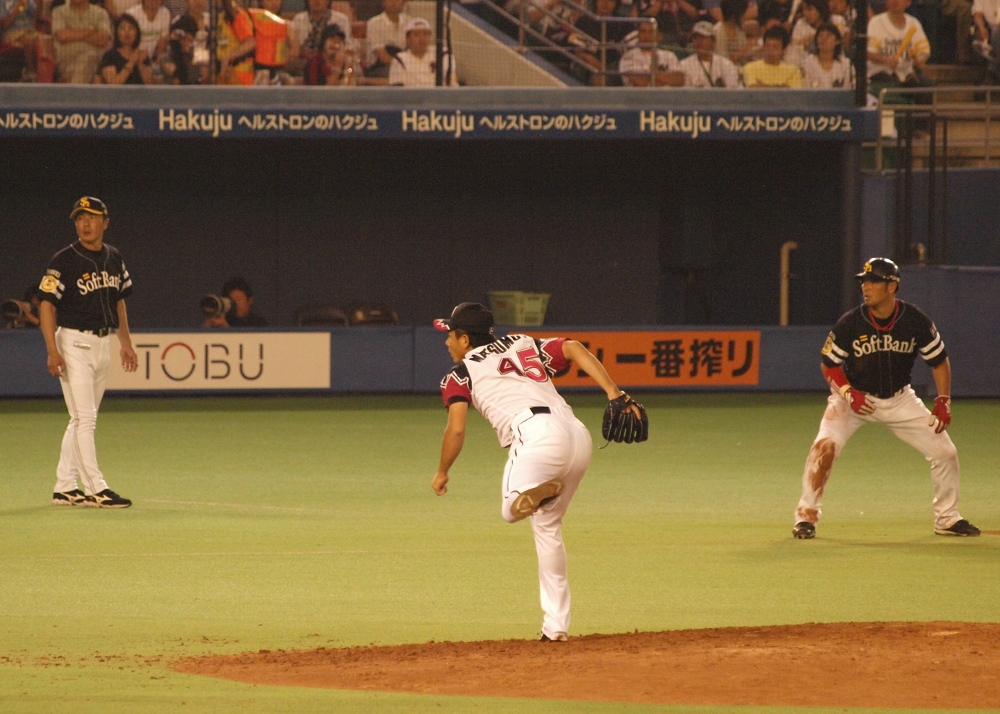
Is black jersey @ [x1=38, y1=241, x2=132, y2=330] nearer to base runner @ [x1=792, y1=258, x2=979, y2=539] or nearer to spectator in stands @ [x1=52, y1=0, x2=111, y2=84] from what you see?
base runner @ [x1=792, y1=258, x2=979, y2=539]

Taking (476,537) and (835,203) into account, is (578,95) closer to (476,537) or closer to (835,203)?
(835,203)

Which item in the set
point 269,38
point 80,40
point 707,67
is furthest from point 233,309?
point 707,67

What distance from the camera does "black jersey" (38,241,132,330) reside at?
9.69m

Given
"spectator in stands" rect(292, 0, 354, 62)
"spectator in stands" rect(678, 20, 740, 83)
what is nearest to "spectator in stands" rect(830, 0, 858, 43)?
"spectator in stands" rect(678, 20, 740, 83)

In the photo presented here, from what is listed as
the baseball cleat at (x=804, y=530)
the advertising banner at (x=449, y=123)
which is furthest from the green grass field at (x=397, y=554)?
the advertising banner at (x=449, y=123)

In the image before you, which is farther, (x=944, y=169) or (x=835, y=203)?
(x=835, y=203)

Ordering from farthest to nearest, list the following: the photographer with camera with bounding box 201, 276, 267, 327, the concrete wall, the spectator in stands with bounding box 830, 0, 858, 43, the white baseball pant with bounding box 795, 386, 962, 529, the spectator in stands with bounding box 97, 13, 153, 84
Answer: the concrete wall < the spectator in stands with bounding box 830, 0, 858, 43 < the photographer with camera with bounding box 201, 276, 267, 327 < the spectator in stands with bounding box 97, 13, 153, 84 < the white baseball pant with bounding box 795, 386, 962, 529

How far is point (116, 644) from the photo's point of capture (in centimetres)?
639

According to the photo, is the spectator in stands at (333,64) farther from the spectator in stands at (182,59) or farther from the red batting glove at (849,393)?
the red batting glove at (849,393)

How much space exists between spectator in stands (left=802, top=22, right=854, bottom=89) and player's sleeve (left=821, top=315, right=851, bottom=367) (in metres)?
9.40

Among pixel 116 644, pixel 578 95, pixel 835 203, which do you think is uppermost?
pixel 578 95

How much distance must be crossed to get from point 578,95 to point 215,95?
4.18 meters

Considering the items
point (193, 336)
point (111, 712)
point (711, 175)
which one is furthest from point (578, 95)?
point (111, 712)

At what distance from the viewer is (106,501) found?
9.99m
